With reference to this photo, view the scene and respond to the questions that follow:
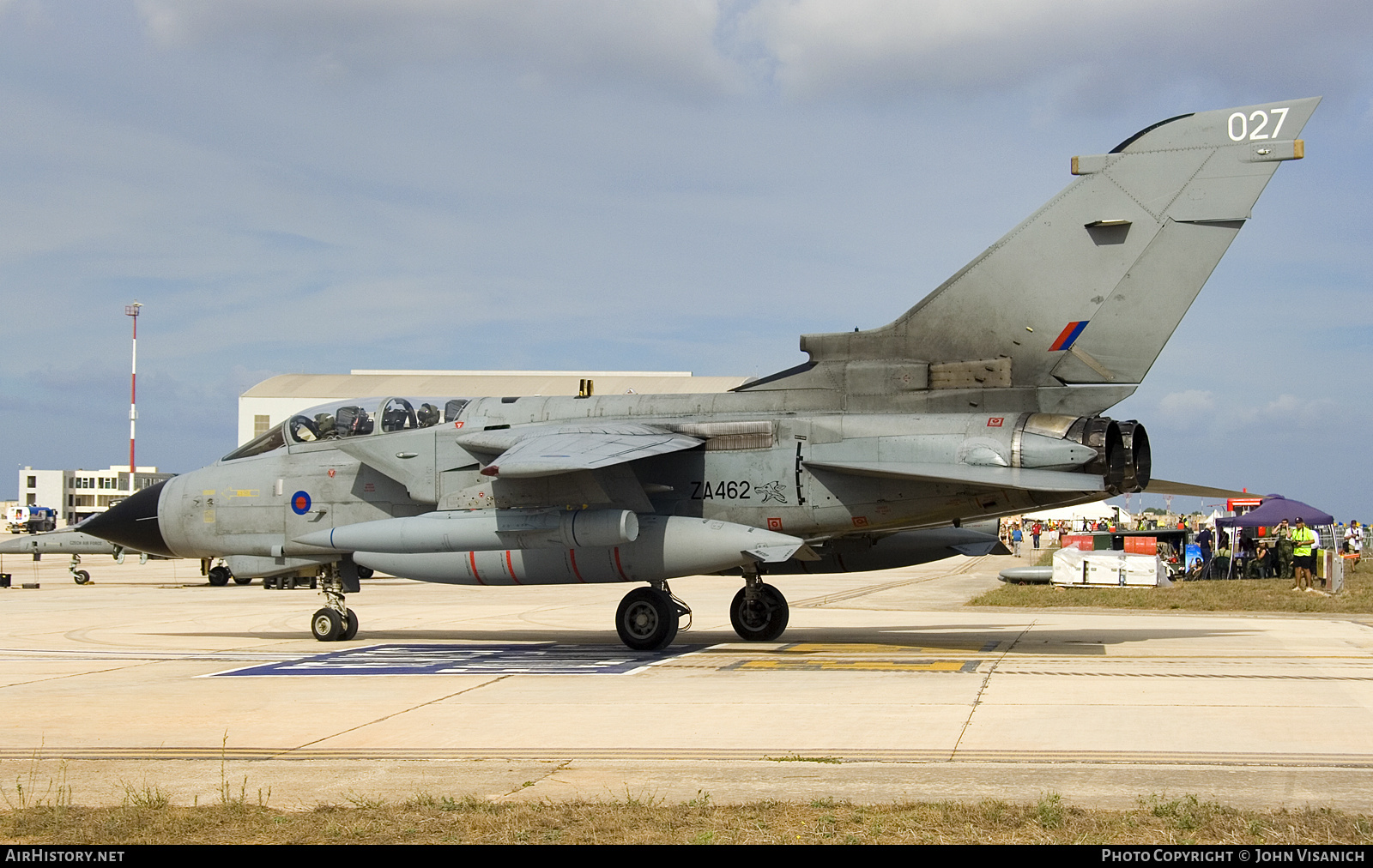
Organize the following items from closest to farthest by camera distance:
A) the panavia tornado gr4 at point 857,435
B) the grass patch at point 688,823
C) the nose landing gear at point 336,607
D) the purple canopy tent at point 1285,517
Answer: the grass patch at point 688,823 < the panavia tornado gr4 at point 857,435 < the nose landing gear at point 336,607 < the purple canopy tent at point 1285,517

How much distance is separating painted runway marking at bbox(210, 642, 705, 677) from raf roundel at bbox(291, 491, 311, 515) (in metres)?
1.99

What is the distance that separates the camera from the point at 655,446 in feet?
43.2

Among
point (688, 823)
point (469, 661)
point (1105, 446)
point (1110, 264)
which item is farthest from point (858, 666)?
point (688, 823)

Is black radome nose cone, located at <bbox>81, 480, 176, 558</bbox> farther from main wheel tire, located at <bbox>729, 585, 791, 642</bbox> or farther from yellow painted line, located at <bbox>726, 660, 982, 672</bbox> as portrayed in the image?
yellow painted line, located at <bbox>726, 660, 982, 672</bbox>

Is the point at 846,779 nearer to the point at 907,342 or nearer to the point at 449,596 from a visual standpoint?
the point at 907,342

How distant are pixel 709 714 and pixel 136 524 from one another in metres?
10.6

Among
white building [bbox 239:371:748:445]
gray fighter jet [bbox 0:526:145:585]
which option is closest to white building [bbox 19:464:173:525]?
white building [bbox 239:371:748:445]

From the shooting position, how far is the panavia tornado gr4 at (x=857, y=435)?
12.5m

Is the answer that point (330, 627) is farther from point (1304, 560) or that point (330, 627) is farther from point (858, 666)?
point (1304, 560)

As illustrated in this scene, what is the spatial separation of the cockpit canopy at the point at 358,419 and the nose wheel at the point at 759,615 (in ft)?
15.0

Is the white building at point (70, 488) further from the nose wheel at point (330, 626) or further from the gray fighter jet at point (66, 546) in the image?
the nose wheel at point (330, 626)

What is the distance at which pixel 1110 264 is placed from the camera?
12.8 metres

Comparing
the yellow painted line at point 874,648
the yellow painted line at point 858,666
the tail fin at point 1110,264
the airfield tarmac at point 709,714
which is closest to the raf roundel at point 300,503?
the airfield tarmac at point 709,714

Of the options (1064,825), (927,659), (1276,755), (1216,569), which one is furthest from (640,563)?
(1216,569)
